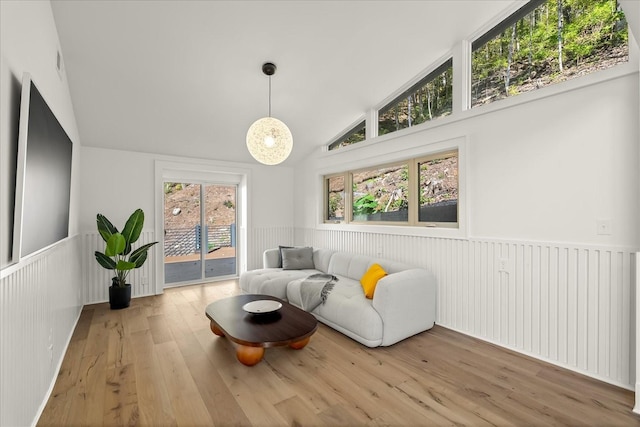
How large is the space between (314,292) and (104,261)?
2.88 metres

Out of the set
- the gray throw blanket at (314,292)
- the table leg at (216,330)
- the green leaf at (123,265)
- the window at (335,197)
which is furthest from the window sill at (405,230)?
the green leaf at (123,265)

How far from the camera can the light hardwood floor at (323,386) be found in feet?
6.29

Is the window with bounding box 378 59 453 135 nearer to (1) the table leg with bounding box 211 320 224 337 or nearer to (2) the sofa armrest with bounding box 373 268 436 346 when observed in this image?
(2) the sofa armrest with bounding box 373 268 436 346

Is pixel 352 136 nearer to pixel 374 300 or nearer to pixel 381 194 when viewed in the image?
pixel 381 194

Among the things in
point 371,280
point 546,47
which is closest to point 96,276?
point 371,280

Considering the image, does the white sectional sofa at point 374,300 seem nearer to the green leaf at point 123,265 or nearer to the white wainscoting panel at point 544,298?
the white wainscoting panel at point 544,298

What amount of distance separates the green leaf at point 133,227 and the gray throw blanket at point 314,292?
2458 millimetres

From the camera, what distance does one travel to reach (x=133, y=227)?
418 centimetres

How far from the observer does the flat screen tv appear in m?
1.51

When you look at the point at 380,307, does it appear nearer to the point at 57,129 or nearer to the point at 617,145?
the point at 617,145

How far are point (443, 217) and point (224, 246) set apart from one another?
406 cm

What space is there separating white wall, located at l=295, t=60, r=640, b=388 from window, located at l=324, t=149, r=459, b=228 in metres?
0.25

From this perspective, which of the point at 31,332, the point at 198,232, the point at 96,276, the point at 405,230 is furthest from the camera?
the point at 198,232

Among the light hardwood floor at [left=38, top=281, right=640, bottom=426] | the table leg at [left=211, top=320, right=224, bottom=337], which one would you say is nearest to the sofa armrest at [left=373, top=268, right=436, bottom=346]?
the light hardwood floor at [left=38, top=281, right=640, bottom=426]
